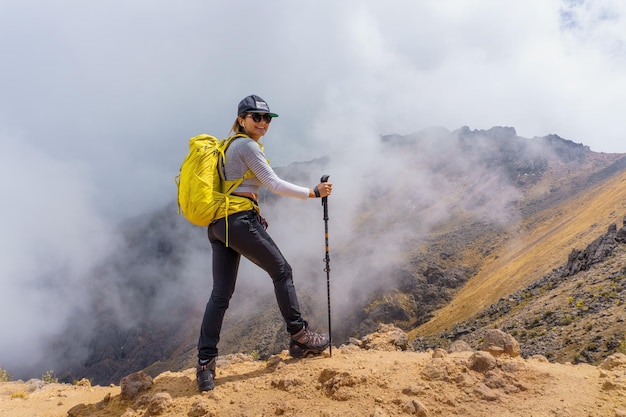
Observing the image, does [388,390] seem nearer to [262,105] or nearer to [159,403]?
[159,403]

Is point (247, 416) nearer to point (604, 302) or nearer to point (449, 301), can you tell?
point (604, 302)

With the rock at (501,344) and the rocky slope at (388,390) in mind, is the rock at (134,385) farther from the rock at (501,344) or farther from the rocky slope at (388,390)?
the rock at (501,344)

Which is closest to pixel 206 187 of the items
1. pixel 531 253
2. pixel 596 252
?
pixel 596 252

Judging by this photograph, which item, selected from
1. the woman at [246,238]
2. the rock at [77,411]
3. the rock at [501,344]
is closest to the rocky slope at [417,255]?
the rock at [501,344]

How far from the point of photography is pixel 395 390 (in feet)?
12.6

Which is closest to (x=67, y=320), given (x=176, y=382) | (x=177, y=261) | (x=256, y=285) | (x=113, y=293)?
(x=113, y=293)

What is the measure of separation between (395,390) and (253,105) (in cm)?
332

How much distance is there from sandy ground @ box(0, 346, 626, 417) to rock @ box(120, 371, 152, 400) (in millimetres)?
49

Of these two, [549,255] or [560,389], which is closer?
[560,389]

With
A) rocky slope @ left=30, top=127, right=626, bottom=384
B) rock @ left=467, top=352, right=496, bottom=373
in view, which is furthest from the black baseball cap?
rocky slope @ left=30, top=127, right=626, bottom=384

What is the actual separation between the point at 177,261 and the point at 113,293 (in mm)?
20385

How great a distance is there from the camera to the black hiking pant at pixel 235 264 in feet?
13.7

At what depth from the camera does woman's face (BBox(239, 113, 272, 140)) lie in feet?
14.4

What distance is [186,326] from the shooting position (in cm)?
9231
